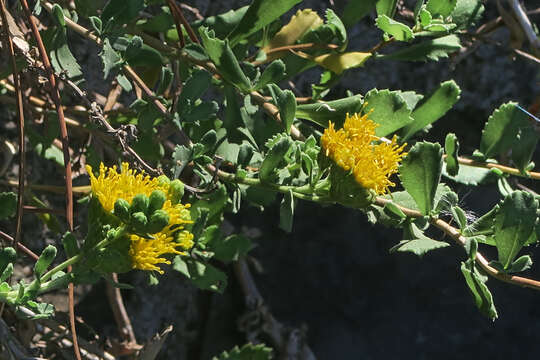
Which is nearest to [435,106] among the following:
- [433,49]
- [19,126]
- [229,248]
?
[433,49]

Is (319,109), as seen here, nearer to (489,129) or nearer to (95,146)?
(489,129)

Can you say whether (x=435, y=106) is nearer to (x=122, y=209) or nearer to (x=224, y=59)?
(x=224, y=59)

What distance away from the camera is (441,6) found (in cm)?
119

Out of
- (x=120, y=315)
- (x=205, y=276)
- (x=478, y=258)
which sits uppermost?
(x=478, y=258)

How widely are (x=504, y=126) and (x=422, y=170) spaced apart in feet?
0.89

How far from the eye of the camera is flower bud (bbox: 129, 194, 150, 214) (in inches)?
33.6

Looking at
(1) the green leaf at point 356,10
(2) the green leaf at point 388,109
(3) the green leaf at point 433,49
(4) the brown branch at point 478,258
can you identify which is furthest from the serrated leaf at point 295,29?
(4) the brown branch at point 478,258

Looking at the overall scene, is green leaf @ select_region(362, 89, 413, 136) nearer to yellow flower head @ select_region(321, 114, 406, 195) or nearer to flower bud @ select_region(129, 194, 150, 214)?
yellow flower head @ select_region(321, 114, 406, 195)

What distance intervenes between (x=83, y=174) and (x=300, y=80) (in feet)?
1.83

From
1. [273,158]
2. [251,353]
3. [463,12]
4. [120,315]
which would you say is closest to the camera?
[273,158]

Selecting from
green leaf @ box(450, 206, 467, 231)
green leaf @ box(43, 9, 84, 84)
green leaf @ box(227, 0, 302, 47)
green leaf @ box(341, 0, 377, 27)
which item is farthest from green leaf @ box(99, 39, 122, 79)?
green leaf @ box(450, 206, 467, 231)

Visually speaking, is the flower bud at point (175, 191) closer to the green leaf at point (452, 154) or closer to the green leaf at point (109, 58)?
the green leaf at point (109, 58)

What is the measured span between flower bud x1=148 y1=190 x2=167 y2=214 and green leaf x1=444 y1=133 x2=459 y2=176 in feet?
1.57

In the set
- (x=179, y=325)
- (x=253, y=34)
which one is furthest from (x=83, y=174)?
(x=253, y=34)
